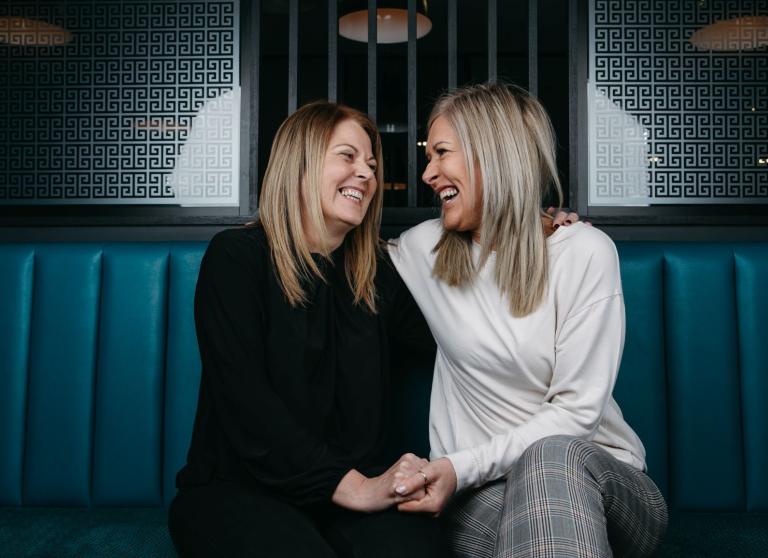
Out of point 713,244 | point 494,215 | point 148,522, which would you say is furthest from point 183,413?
point 713,244

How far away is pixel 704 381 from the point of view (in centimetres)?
179

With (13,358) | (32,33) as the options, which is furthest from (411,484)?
(32,33)

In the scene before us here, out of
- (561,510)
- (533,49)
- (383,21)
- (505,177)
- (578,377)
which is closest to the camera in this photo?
(561,510)

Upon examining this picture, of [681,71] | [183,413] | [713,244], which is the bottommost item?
[183,413]

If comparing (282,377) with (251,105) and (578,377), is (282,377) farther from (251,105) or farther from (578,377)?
(251,105)

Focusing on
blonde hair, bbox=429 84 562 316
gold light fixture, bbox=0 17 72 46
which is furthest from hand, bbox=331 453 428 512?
gold light fixture, bbox=0 17 72 46

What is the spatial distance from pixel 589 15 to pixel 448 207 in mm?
1007

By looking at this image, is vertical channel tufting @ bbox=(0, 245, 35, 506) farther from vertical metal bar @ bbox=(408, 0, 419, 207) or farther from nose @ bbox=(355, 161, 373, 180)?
vertical metal bar @ bbox=(408, 0, 419, 207)

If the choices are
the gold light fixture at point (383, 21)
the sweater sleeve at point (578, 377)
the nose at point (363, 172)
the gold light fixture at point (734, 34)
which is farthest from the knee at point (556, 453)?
the gold light fixture at point (383, 21)

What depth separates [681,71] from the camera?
2096 mm

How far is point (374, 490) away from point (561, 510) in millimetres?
367

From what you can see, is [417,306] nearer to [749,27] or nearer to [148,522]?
[148,522]

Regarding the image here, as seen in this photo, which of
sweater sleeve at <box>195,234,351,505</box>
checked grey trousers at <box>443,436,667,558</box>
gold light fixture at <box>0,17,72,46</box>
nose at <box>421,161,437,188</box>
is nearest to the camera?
checked grey trousers at <box>443,436,667,558</box>

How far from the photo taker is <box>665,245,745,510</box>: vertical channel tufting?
1772mm
